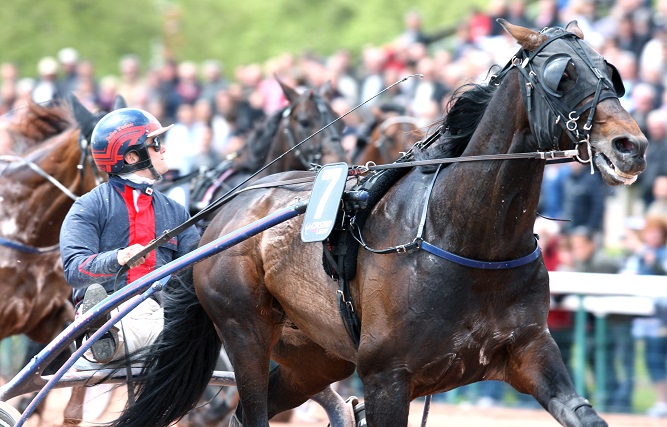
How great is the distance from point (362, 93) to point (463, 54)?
3.73 ft

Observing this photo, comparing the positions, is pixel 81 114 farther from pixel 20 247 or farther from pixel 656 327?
pixel 656 327

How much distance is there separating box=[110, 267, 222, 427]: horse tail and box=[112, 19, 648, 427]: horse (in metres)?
0.71

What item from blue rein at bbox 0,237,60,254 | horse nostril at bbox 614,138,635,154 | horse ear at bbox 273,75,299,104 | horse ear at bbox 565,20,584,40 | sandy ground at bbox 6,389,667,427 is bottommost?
sandy ground at bbox 6,389,667,427

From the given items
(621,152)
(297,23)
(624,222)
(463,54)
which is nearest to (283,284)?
(621,152)

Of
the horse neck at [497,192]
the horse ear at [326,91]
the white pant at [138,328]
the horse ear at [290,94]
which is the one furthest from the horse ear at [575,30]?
the horse ear at [326,91]

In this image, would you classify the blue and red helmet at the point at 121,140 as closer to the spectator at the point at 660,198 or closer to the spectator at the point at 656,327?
the spectator at the point at 656,327

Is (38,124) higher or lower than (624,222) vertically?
higher

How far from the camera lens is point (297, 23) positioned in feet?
52.0

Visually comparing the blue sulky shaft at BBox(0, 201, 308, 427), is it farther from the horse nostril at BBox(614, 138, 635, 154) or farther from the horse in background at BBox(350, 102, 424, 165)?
the horse in background at BBox(350, 102, 424, 165)

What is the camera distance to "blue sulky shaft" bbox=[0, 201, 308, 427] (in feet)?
14.2

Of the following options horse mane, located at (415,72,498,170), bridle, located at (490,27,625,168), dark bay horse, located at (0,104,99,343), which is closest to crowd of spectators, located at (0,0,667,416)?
dark bay horse, located at (0,104,99,343)

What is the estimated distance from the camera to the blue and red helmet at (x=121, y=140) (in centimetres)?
484

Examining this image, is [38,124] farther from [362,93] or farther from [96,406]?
[362,93]

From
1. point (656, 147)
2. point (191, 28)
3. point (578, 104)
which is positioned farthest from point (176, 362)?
point (191, 28)
